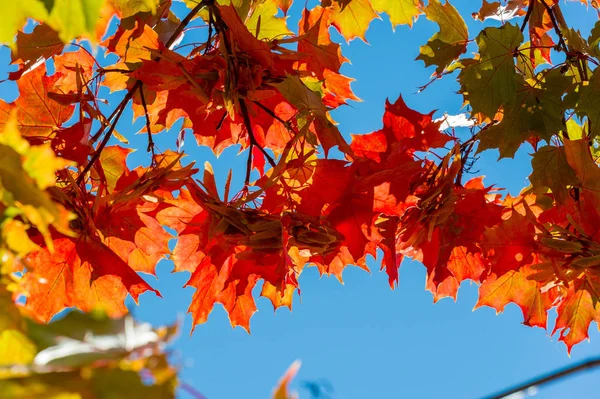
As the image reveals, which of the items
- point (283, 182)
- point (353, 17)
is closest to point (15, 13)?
point (283, 182)

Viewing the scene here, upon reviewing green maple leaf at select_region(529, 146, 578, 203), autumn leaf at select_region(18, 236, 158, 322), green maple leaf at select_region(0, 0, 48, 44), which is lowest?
autumn leaf at select_region(18, 236, 158, 322)

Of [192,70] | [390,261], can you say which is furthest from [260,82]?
[390,261]

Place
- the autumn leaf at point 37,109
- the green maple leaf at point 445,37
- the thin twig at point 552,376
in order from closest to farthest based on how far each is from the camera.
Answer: the thin twig at point 552,376 → the autumn leaf at point 37,109 → the green maple leaf at point 445,37

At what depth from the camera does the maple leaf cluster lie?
1.12 m

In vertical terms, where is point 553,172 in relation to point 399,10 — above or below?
below

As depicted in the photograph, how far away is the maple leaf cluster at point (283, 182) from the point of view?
112 centimetres

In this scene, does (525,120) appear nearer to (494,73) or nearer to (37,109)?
(494,73)

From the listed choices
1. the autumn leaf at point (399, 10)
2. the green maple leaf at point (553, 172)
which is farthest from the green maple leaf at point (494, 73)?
the autumn leaf at point (399, 10)

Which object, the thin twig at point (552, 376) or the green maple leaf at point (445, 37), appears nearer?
the thin twig at point (552, 376)

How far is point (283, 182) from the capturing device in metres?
1.20

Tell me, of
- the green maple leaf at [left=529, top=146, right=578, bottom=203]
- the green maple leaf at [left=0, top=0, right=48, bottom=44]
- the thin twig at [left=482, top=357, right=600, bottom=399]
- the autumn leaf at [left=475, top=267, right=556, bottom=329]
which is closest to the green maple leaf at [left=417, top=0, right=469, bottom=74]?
the green maple leaf at [left=529, top=146, right=578, bottom=203]

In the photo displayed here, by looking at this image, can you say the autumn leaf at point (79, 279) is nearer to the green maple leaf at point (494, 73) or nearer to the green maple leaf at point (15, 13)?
the green maple leaf at point (15, 13)

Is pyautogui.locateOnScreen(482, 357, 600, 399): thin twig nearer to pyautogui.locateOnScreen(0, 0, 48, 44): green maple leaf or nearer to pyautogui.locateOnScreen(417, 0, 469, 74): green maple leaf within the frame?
pyautogui.locateOnScreen(0, 0, 48, 44): green maple leaf

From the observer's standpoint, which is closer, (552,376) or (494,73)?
(552,376)
